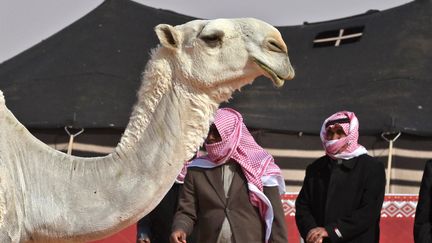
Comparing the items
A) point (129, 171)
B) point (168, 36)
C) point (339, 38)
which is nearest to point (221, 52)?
point (168, 36)

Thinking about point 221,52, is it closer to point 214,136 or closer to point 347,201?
point 214,136

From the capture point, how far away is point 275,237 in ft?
20.3

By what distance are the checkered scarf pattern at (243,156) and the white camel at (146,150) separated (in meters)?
1.83

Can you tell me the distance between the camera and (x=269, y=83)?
56.0ft

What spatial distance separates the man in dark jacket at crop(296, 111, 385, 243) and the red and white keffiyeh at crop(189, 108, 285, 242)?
0.47 metres

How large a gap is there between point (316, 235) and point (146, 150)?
2.50m

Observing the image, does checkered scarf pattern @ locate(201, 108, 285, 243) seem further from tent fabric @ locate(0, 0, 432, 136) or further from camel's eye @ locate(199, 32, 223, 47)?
tent fabric @ locate(0, 0, 432, 136)

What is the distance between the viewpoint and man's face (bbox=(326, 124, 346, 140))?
6.89 metres

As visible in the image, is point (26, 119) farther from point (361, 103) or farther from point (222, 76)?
point (222, 76)

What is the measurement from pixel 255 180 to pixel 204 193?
0.95 feet

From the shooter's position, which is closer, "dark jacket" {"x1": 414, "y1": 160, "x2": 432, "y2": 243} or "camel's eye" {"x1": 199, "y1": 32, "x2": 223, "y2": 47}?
"camel's eye" {"x1": 199, "y1": 32, "x2": 223, "y2": 47}

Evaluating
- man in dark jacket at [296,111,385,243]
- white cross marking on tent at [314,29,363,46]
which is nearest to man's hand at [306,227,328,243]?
man in dark jacket at [296,111,385,243]

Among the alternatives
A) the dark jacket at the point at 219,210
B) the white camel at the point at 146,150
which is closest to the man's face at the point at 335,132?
the dark jacket at the point at 219,210

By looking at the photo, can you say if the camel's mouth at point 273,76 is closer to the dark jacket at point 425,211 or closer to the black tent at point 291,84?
the dark jacket at point 425,211
